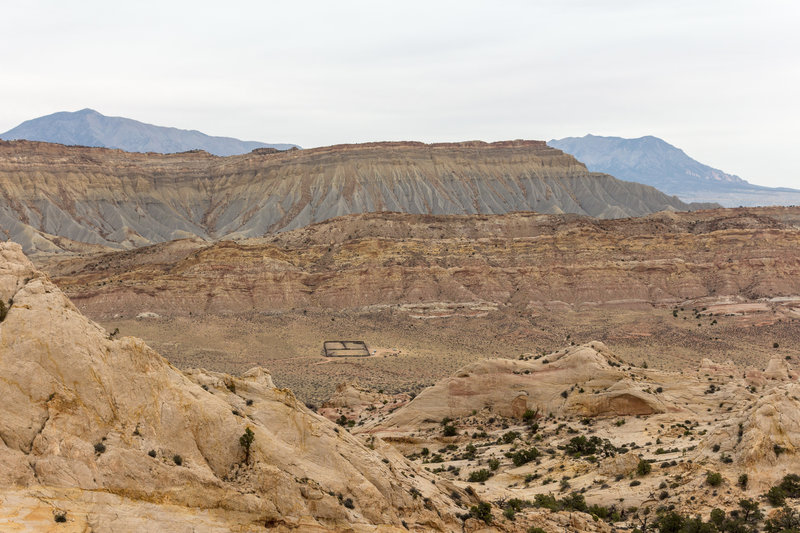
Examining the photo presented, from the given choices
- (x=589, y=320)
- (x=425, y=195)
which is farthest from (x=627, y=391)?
(x=425, y=195)

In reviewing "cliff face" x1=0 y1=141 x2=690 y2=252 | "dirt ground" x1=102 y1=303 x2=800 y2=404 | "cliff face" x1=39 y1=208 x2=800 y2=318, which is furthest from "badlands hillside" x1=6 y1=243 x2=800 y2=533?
"cliff face" x1=0 y1=141 x2=690 y2=252

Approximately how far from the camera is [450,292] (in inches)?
3406

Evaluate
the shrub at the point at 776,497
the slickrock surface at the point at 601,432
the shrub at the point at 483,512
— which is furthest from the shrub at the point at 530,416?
the shrub at the point at 483,512

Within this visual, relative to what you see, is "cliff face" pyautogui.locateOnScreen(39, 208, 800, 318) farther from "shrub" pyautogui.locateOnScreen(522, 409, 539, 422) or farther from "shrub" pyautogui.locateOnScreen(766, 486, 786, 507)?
"shrub" pyautogui.locateOnScreen(766, 486, 786, 507)

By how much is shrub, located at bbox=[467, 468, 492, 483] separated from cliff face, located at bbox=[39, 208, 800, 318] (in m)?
55.0

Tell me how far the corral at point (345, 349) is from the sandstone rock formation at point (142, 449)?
4937 centimetres

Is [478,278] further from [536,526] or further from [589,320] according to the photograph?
[536,526]

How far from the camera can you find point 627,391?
33438 millimetres

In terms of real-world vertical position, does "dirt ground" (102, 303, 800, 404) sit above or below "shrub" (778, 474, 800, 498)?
below

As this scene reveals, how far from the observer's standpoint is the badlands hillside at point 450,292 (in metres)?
69.4

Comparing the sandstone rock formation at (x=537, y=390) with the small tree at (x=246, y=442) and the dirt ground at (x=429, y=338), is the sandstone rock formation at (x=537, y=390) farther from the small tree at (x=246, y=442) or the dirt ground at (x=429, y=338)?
the small tree at (x=246, y=442)

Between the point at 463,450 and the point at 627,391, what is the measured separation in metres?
7.51

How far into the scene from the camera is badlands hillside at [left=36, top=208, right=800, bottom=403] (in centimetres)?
6944

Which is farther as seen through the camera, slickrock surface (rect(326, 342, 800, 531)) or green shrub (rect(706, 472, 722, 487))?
slickrock surface (rect(326, 342, 800, 531))
